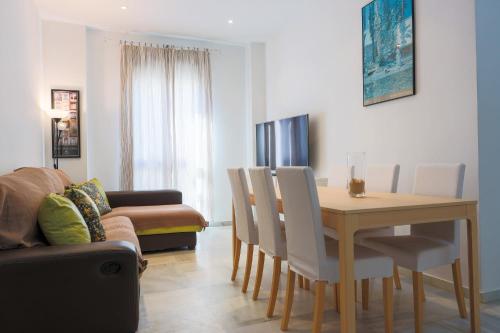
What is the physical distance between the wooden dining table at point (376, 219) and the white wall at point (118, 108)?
3.79 m

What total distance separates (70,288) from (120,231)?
1.24 meters

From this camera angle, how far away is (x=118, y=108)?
5.18 m

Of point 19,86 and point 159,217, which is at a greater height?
point 19,86

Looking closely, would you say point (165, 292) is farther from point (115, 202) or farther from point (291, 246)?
point (115, 202)

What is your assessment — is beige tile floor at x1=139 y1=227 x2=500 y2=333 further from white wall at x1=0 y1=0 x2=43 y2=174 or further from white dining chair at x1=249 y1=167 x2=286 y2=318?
white wall at x1=0 y1=0 x2=43 y2=174

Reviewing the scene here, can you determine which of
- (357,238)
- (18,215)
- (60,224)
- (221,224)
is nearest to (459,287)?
(357,238)

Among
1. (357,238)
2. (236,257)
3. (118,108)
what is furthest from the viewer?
(118,108)

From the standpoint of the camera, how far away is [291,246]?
207cm

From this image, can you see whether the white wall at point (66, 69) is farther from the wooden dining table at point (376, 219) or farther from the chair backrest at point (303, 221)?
the wooden dining table at point (376, 219)

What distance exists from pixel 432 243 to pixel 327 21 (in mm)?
2891

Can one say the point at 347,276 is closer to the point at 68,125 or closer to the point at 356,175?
the point at 356,175

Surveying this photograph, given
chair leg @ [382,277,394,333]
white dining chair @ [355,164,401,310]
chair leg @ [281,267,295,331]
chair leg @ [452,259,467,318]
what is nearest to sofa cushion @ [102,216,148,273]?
chair leg @ [281,267,295,331]

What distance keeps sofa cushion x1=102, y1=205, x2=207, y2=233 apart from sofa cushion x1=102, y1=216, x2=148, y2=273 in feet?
0.65

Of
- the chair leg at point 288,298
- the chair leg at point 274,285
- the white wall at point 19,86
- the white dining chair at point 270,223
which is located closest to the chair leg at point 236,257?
the white dining chair at point 270,223
